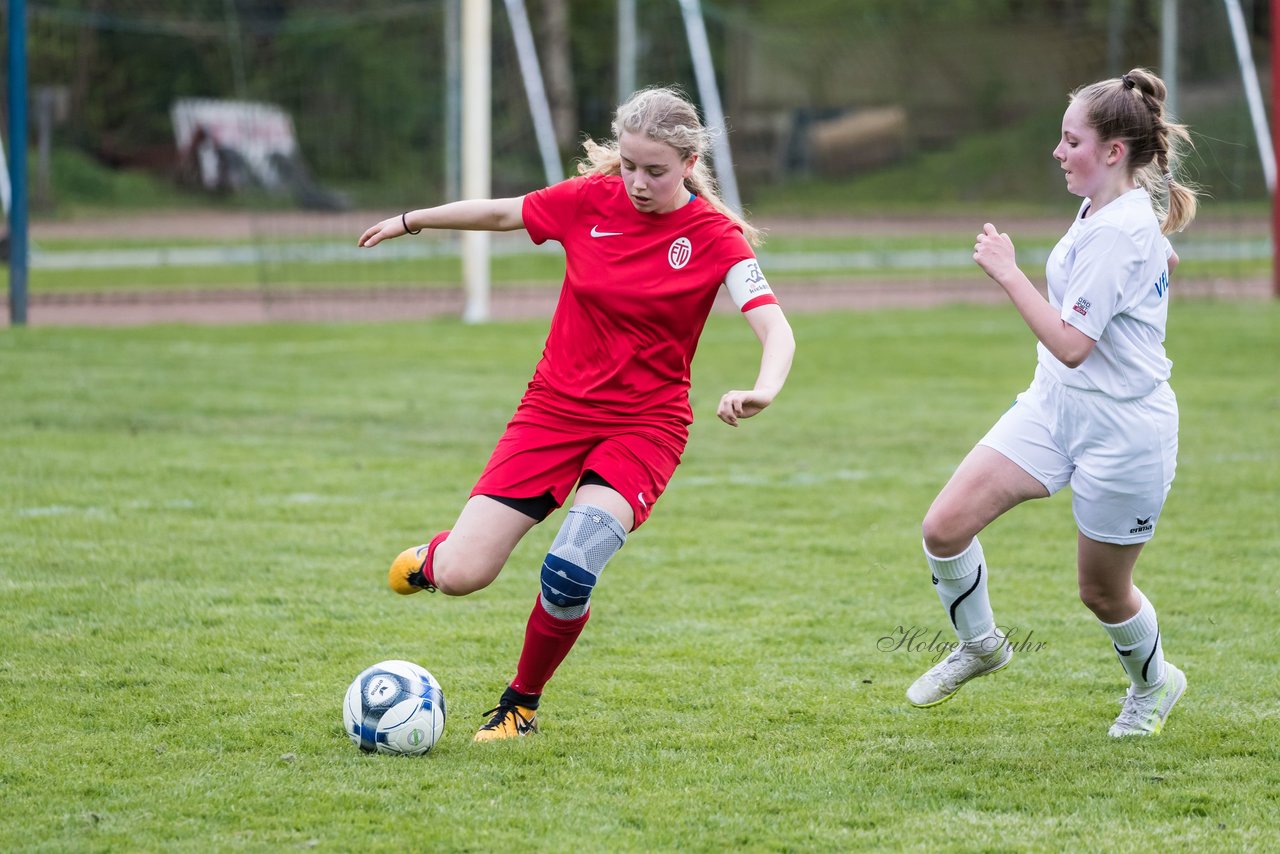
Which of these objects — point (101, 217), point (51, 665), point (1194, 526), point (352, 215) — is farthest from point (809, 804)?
point (101, 217)

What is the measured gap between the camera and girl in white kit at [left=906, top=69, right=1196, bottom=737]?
4.00 metres

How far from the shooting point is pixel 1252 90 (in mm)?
18594

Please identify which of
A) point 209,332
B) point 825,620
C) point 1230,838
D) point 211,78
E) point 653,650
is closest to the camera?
point 1230,838

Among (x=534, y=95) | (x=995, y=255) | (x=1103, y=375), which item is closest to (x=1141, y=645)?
(x=1103, y=375)

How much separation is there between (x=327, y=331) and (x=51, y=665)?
10.0 meters

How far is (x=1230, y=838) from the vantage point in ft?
12.0

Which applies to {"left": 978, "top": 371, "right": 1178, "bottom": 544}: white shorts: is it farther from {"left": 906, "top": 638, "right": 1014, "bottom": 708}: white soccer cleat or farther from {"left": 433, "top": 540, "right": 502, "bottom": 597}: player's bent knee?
{"left": 433, "top": 540, "right": 502, "bottom": 597}: player's bent knee

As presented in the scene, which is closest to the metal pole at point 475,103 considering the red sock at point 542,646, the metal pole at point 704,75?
the metal pole at point 704,75

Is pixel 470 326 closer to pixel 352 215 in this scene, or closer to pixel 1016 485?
pixel 352 215

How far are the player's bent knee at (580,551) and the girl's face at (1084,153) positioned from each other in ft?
4.94

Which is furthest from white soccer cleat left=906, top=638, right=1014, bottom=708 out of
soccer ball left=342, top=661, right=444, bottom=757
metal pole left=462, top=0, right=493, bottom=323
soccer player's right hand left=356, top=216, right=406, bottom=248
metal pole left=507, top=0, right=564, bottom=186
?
metal pole left=507, top=0, right=564, bottom=186

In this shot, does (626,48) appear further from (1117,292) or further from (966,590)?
(1117,292)

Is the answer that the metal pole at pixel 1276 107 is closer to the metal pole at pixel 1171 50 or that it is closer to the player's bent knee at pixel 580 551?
the metal pole at pixel 1171 50

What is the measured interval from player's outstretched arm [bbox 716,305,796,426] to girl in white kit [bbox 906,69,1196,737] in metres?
0.57
